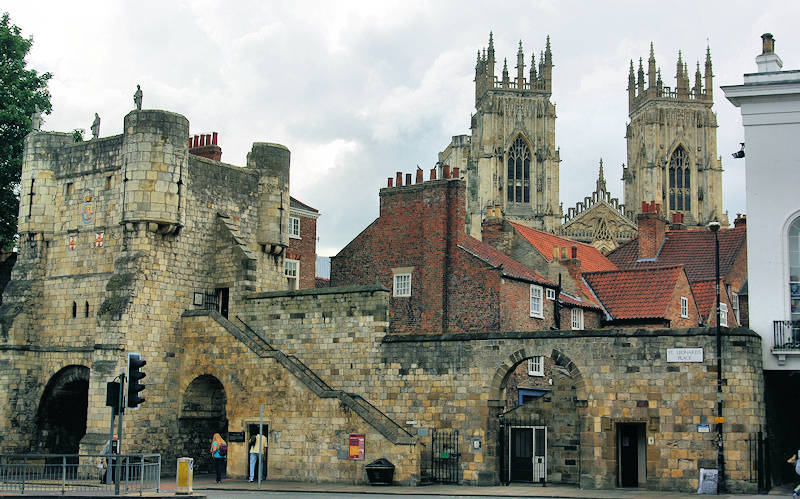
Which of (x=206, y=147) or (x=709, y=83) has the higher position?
(x=709, y=83)

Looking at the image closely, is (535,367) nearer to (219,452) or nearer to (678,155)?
(219,452)

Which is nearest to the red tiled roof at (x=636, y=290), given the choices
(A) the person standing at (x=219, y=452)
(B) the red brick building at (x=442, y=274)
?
(B) the red brick building at (x=442, y=274)

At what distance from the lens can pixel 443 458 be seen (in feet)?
103

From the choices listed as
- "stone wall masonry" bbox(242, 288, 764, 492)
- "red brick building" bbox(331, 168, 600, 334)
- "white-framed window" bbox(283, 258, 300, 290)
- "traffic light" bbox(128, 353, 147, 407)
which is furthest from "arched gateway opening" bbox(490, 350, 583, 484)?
"white-framed window" bbox(283, 258, 300, 290)

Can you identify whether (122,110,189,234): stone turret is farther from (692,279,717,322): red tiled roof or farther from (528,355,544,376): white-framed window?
(692,279,717,322): red tiled roof

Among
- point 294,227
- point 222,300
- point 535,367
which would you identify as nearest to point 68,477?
point 222,300

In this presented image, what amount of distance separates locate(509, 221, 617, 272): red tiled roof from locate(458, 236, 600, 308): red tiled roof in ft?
15.6

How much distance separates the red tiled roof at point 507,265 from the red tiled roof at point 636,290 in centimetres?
84

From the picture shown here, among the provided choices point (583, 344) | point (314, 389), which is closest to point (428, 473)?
point (314, 389)

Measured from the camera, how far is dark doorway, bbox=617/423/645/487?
30109 mm

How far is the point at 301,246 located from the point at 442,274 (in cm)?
1550

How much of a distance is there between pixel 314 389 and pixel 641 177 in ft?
322

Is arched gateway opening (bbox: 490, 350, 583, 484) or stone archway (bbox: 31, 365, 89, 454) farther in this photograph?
stone archway (bbox: 31, 365, 89, 454)

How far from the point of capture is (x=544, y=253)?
50156mm
